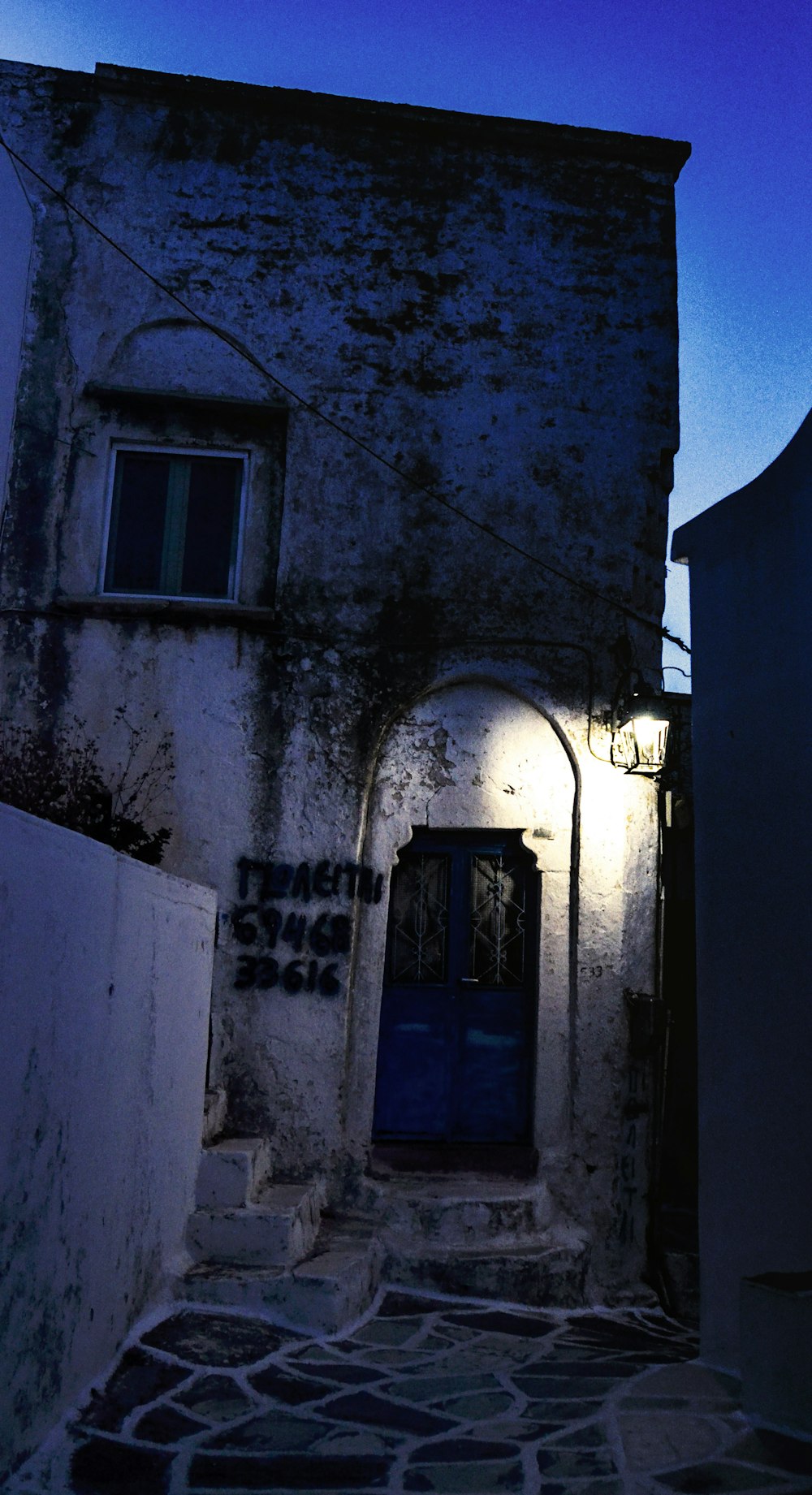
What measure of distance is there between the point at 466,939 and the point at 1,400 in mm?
4708

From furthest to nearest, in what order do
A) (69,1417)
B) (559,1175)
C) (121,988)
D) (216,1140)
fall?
(559,1175) → (216,1140) → (121,988) → (69,1417)

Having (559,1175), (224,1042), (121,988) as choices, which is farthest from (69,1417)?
(559,1175)

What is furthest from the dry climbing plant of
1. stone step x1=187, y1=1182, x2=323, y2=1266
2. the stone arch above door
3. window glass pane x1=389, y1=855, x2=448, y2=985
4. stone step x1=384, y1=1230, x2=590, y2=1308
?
stone step x1=384, y1=1230, x2=590, y2=1308

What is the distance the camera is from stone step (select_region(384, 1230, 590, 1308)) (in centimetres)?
662

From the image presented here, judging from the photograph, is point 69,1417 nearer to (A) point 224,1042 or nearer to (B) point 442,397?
(A) point 224,1042

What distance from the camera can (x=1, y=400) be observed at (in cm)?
793

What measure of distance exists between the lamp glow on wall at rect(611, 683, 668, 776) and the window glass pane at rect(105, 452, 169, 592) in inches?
126

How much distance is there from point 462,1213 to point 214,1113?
5.10ft

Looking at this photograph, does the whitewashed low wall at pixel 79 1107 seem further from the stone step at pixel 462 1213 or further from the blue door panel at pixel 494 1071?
the blue door panel at pixel 494 1071

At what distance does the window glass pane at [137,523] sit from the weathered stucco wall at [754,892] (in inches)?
154

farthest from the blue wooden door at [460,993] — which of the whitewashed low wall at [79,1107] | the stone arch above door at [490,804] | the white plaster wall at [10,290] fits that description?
the white plaster wall at [10,290]

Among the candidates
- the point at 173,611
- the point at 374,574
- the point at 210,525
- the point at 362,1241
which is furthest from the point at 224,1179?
the point at 210,525

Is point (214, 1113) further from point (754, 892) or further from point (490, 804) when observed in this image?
point (754, 892)

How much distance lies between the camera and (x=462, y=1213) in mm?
6859
